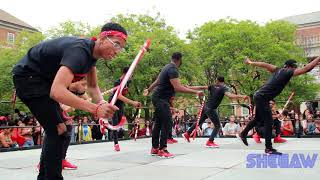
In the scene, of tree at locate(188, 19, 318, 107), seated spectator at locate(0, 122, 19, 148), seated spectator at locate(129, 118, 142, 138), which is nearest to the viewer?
seated spectator at locate(0, 122, 19, 148)

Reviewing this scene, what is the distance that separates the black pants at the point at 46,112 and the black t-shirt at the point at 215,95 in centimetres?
663

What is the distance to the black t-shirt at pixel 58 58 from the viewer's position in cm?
291

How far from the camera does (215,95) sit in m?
9.71

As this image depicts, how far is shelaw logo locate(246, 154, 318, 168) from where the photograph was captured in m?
5.74

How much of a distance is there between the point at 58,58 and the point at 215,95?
6920 millimetres

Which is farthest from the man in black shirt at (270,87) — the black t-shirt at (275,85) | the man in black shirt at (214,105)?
the man in black shirt at (214,105)

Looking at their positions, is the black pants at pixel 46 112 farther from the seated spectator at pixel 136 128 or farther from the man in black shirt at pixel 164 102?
the seated spectator at pixel 136 128

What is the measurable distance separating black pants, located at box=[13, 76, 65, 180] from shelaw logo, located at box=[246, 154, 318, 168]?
332cm

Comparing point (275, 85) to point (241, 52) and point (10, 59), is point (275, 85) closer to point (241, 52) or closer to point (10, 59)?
point (241, 52)

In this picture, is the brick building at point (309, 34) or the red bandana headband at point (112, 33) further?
the brick building at point (309, 34)

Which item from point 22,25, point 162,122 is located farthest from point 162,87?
point 22,25

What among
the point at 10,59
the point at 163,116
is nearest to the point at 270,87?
the point at 163,116

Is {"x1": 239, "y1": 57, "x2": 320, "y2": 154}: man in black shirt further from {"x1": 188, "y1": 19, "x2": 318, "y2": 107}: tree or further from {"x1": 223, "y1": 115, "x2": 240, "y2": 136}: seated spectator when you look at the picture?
{"x1": 188, "y1": 19, "x2": 318, "y2": 107}: tree

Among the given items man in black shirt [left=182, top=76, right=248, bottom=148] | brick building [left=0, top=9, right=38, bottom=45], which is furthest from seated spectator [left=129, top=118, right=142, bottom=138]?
brick building [left=0, top=9, right=38, bottom=45]
